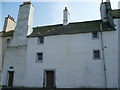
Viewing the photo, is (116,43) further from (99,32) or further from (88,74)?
(88,74)

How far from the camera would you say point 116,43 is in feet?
47.0

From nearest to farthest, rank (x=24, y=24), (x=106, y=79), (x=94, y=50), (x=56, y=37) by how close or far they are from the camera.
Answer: (x=106, y=79) → (x=94, y=50) → (x=56, y=37) → (x=24, y=24)

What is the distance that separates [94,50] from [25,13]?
40.9 ft

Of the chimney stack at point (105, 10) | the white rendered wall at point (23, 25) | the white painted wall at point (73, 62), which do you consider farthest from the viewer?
the white rendered wall at point (23, 25)

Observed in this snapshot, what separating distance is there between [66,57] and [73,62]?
1091 mm

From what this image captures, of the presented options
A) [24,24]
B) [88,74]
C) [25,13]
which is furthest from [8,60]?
[88,74]

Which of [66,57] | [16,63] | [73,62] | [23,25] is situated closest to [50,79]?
[66,57]

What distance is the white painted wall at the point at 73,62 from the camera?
554 inches

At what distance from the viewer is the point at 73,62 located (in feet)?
50.0

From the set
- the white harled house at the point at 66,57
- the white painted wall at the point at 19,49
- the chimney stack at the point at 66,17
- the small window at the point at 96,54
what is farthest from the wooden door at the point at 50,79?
the chimney stack at the point at 66,17

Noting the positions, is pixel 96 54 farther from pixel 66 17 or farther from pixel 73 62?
pixel 66 17

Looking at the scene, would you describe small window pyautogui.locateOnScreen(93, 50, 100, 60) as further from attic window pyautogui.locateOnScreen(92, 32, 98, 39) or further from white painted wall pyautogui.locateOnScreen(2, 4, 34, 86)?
white painted wall pyautogui.locateOnScreen(2, 4, 34, 86)

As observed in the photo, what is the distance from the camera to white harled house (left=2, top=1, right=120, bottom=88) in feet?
46.6

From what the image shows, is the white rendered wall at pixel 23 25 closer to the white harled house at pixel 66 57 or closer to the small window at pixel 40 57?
the white harled house at pixel 66 57
